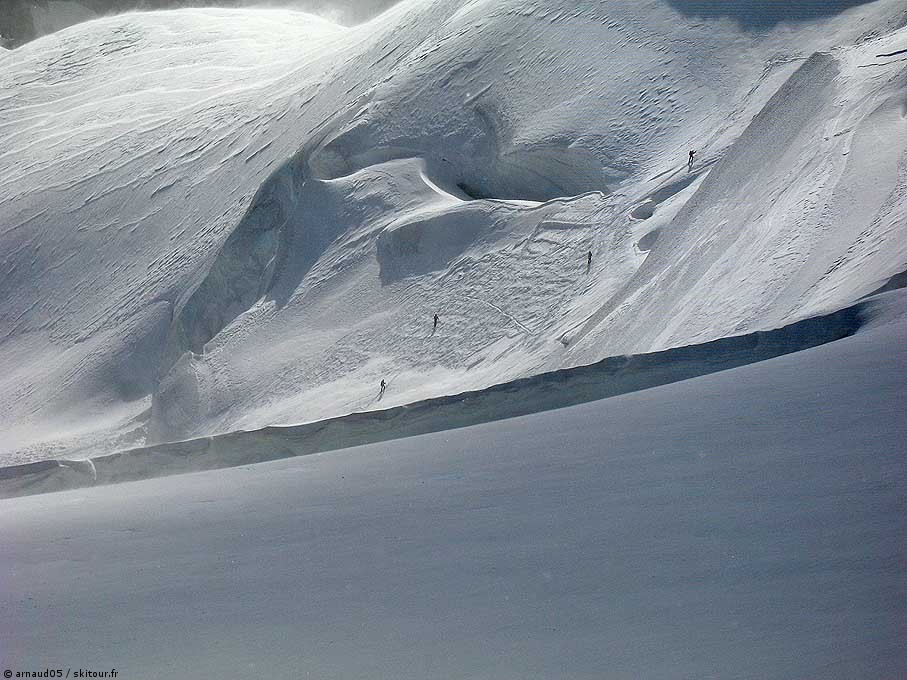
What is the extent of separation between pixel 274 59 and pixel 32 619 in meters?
13.5

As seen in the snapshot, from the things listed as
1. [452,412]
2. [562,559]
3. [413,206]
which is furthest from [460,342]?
[562,559]

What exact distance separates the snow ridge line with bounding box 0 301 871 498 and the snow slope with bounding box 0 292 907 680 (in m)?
0.31

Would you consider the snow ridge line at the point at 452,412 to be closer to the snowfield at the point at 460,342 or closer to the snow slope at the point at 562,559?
the snowfield at the point at 460,342

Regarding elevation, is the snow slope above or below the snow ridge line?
above


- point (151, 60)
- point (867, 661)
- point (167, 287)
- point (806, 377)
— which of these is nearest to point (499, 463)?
point (806, 377)

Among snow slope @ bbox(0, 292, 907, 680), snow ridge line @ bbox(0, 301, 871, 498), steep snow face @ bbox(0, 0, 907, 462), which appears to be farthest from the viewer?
steep snow face @ bbox(0, 0, 907, 462)

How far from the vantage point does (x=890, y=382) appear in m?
3.46

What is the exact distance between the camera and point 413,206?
1130cm

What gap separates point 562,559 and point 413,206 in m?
8.74

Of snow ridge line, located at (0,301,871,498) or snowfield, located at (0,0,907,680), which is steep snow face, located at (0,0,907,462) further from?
snow ridge line, located at (0,301,871,498)

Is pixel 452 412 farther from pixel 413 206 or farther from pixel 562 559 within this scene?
pixel 413 206

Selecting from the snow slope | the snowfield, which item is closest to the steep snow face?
the snowfield

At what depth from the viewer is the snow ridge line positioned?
186 inches

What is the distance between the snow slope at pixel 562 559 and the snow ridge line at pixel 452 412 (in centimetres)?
31
